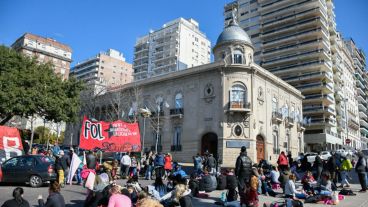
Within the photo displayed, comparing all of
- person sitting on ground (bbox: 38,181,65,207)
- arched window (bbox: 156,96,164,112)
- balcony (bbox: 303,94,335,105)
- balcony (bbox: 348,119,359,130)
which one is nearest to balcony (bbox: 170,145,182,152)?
arched window (bbox: 156,96,164,112)

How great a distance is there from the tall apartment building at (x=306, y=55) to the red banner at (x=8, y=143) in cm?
4572

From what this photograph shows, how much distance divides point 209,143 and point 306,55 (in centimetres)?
3286

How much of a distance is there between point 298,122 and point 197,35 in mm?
54172

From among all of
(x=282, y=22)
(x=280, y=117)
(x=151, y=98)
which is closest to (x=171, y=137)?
(x=151, y=98)

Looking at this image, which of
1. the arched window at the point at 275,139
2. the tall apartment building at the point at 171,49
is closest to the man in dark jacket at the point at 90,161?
the arched window at the point at 275,139

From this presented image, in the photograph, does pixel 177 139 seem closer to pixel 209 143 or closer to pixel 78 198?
pixel 209 143

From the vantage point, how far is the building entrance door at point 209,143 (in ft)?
106

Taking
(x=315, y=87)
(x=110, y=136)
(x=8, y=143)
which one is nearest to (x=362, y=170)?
(x=110, y=136)

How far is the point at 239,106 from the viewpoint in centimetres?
3164

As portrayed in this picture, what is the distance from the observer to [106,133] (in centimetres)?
1540

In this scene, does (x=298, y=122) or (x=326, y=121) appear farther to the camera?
(x=326, y=121)

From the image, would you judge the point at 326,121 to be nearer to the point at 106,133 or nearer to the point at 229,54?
the point at 229,54

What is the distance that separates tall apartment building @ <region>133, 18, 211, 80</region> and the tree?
5184 centimetres

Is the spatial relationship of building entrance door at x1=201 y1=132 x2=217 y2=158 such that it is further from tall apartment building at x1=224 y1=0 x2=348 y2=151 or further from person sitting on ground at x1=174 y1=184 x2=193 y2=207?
tall apartment building at x1=224 y1=0 x2=348 y2=151
